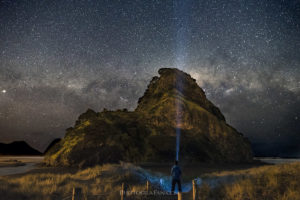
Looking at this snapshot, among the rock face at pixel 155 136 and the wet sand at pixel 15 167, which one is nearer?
the wet sand at pixel 15 167

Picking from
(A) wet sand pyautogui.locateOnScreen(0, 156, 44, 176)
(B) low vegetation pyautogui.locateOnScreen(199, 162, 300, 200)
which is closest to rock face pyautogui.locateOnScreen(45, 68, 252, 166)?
(A) wet sand pyautogui.locateOnScreen(0, 156, 44, 176)

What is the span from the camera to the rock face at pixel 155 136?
6084 centimetres

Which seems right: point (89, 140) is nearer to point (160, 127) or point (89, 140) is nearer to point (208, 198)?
point (160, 127)

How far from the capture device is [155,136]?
73.4 metres

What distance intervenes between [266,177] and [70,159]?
51.6 metres


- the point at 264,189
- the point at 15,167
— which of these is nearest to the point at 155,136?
the point at 15,167

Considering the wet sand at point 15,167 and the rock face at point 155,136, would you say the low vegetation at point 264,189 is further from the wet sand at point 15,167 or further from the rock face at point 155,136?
the rock face at point 155,136

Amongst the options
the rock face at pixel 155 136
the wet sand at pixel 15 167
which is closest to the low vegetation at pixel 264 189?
the wet sand at pixel 15 167

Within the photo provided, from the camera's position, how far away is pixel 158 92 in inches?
3910

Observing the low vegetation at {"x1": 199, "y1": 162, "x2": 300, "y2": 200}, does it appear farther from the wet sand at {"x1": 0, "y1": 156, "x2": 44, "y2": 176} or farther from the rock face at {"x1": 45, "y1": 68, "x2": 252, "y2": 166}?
the rock face at {"x1": 45, "y1": 68, "x2": 252, "y2": 166}

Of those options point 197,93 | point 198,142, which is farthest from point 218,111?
point 198,142

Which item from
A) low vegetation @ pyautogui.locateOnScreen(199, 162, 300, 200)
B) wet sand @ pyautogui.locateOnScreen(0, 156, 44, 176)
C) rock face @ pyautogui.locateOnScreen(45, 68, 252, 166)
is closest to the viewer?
low vegetation @ pyautogui.locateOnScreen(199, 162, 300, 200)

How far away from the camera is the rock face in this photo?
2395 inches

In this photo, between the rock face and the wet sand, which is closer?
the wet sand
